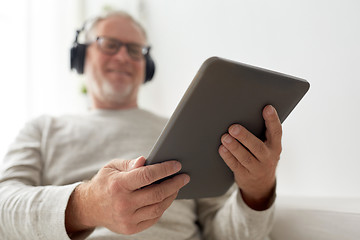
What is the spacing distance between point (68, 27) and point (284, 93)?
5.88 feet

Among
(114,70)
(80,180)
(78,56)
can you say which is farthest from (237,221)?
(78,56)

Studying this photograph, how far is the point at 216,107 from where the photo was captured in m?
0.54

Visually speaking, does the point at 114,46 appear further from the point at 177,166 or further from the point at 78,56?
the point at 177,166

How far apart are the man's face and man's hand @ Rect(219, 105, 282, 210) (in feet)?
2.40

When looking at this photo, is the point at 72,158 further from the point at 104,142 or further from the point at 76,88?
the point at 76,88

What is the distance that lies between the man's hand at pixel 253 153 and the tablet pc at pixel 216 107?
0.02 m

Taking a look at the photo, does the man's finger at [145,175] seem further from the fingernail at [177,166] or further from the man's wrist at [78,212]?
the man's wrist at [78,212]

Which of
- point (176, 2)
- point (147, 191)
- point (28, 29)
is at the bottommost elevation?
point (147, 191)

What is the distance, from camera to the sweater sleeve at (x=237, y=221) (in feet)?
2.61

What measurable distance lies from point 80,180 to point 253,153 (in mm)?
560

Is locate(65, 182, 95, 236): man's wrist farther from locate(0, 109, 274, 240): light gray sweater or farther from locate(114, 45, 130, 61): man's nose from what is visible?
locate(114, 45, 130, 61): man's nose

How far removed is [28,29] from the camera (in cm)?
180

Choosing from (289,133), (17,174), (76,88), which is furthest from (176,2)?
(17,174)

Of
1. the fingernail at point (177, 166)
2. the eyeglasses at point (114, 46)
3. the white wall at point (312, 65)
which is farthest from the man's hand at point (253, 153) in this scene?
the eyeglasses at point (114, 46)
